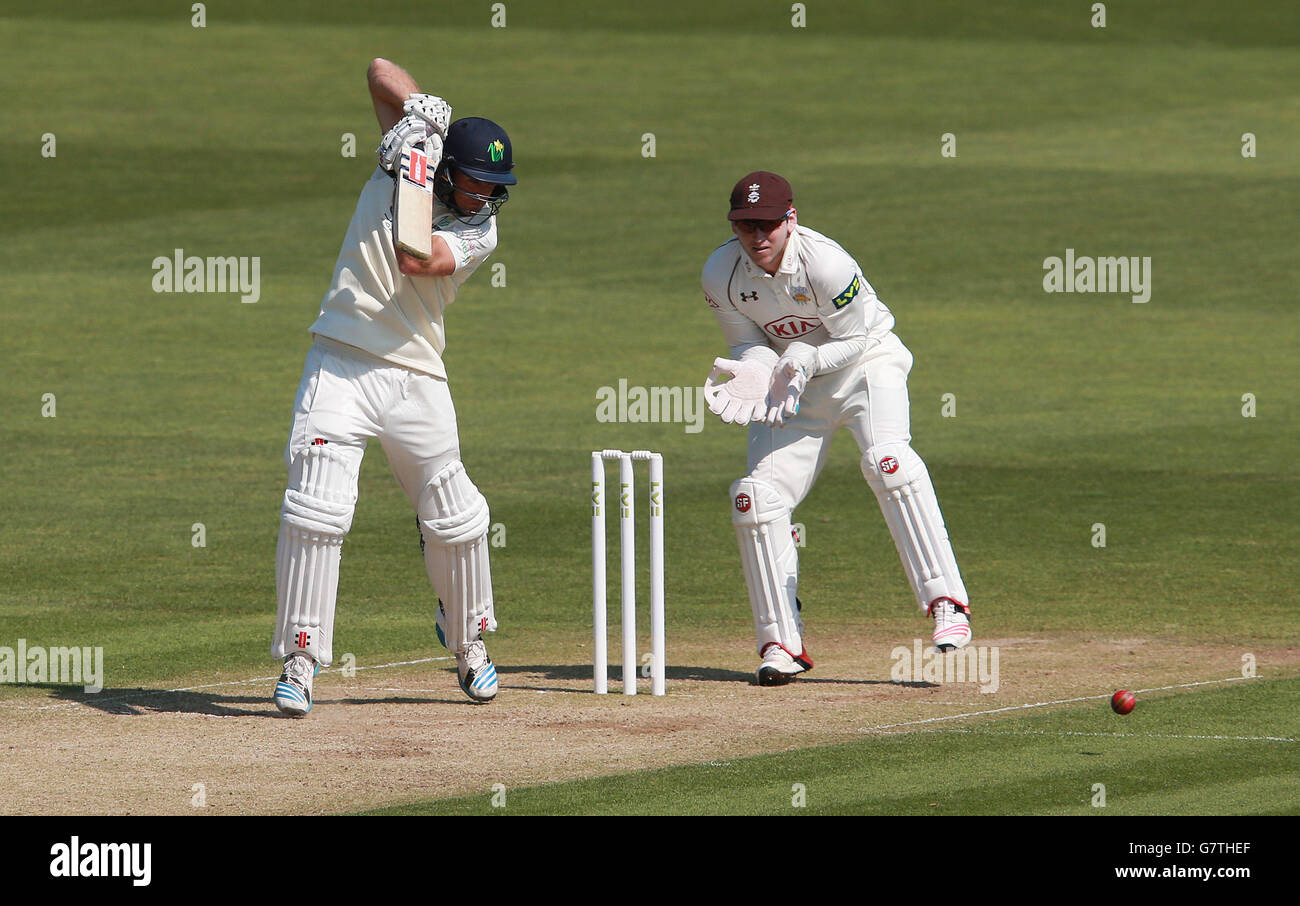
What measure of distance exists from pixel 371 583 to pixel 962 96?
90.0 ft

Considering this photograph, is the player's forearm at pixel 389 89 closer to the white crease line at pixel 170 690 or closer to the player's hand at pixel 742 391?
the player's hand at pixel 742 391

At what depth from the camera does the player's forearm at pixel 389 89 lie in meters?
9.67

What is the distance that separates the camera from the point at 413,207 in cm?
902

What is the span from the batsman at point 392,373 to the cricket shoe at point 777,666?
1.28 m

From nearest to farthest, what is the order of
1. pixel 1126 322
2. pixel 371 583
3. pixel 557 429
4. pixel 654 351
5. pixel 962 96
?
pixel 371 583
pixel 557 429
pixel 654 351
pixel 1126 322
pixel 962 96

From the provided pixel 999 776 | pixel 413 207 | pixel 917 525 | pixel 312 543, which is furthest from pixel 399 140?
pixel 999 776

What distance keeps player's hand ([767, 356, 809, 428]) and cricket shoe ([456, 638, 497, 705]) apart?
165cm

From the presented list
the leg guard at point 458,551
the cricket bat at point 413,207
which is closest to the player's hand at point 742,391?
the leg guard at point 458,551

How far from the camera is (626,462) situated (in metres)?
9.70

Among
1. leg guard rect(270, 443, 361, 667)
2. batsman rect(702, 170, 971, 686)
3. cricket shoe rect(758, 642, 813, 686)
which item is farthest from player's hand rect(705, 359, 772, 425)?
leg guard rect(270, 443, 361, 667)

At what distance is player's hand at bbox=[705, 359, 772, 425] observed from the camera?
997 cm

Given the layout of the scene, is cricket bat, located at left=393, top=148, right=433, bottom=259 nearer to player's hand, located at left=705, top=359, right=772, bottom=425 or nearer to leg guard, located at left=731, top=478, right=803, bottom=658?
player's hand, located at left=705, top=359, right=772, bottom=425

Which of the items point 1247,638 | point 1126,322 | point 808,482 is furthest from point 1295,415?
point 808,482
